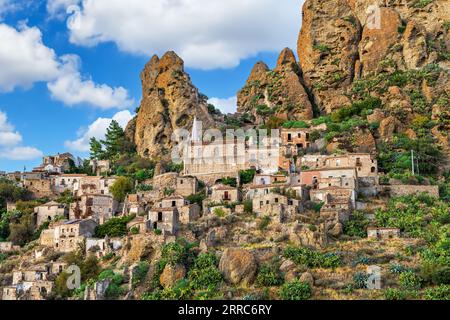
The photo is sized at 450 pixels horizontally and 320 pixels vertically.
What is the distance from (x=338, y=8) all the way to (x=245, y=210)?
43.4m

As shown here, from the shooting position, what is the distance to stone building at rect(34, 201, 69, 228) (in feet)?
202

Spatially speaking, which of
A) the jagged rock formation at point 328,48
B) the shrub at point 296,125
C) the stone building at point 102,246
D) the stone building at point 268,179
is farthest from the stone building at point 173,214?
the jagged rock formation at point 328,48

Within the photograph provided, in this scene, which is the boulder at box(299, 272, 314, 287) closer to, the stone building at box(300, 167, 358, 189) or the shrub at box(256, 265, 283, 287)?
the shrub at box(256, 265, 283, 287)

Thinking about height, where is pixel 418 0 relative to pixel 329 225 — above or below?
above

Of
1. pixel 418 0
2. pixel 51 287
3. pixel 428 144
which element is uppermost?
pixel 418 0

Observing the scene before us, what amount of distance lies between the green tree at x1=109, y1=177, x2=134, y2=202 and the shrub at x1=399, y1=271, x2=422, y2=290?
3003 cm

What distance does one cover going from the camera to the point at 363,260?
4391cm

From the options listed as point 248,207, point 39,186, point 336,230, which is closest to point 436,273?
point 336,230

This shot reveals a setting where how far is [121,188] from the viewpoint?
213 ft

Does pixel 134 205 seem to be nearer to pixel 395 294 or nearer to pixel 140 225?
pixel 140 225
